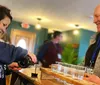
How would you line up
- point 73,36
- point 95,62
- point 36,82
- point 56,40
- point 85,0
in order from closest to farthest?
point 36,82 < point 95,62 < point 85,0 < point 56,40 < point 73,36

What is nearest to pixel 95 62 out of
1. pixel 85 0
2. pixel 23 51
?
pixel 23 51

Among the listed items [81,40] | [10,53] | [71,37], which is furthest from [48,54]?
[71,37]

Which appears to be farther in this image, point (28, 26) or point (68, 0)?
point (28, 26)

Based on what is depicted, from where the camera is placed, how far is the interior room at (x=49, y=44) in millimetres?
1043

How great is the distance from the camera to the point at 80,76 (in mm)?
1017

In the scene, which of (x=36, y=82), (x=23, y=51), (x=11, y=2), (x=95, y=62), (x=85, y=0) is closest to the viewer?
(x=23, y=51)

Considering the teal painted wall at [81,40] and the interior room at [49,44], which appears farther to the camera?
the teal painted wall at [81,40]

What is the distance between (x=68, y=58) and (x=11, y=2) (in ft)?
10.6

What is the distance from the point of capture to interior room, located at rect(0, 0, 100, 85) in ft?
3.42

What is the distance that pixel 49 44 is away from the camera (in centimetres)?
399

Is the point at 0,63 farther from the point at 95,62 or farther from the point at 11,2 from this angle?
the point at 11,2

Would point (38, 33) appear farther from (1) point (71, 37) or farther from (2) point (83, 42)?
(2) point (83, 42)

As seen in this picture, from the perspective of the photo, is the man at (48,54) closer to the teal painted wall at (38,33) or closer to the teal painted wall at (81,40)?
the teal painted wall at (81,40)

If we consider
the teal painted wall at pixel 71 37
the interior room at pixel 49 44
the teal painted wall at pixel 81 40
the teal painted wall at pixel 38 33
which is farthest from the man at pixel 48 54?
the teal painted wall at pixel 38 33
